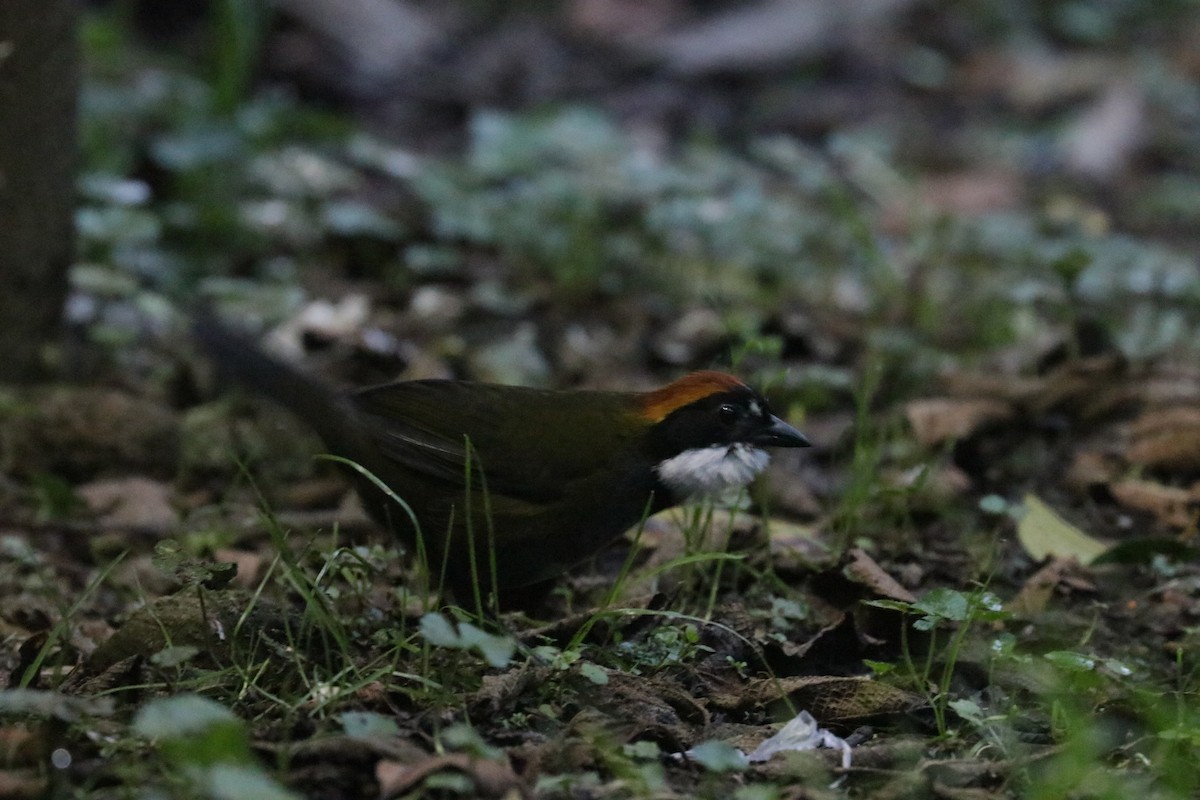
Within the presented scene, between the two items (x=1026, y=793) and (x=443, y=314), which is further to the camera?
(x=443, y=314)

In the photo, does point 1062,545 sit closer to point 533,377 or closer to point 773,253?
point 533,377

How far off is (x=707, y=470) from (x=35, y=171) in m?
2.35

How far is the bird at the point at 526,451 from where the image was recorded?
3.57 meters

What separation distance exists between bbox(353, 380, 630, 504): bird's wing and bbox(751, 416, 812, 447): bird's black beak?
0.32 meters

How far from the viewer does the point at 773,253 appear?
20.7ft

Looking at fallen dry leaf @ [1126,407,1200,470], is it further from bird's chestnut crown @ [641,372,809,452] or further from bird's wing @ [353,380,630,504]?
bird's wing @ [353,380,630,504]

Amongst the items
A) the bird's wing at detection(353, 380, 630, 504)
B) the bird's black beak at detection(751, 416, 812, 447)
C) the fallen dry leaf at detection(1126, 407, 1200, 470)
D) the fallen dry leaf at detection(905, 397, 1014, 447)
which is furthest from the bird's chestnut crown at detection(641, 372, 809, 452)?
the fallen dry leaf at detection(1126, 407, 1200, 470)

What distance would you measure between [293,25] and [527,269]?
A: 3.06 m

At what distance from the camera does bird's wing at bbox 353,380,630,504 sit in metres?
3.61

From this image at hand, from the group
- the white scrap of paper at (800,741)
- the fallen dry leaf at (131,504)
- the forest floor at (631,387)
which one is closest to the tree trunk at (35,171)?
the forest floor at (631,387)

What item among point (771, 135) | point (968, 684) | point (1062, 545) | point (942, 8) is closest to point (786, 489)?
point (1062, 545)

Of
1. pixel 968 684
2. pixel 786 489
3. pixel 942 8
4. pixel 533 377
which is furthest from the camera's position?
pixel 942 8

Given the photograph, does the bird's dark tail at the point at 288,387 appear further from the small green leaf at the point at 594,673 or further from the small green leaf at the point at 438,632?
the small green leaf at the point at 438,632

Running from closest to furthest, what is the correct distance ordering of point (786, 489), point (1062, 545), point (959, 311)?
1. point (1062, 545)
2. point (786, 489)
3. point (959, 311)
